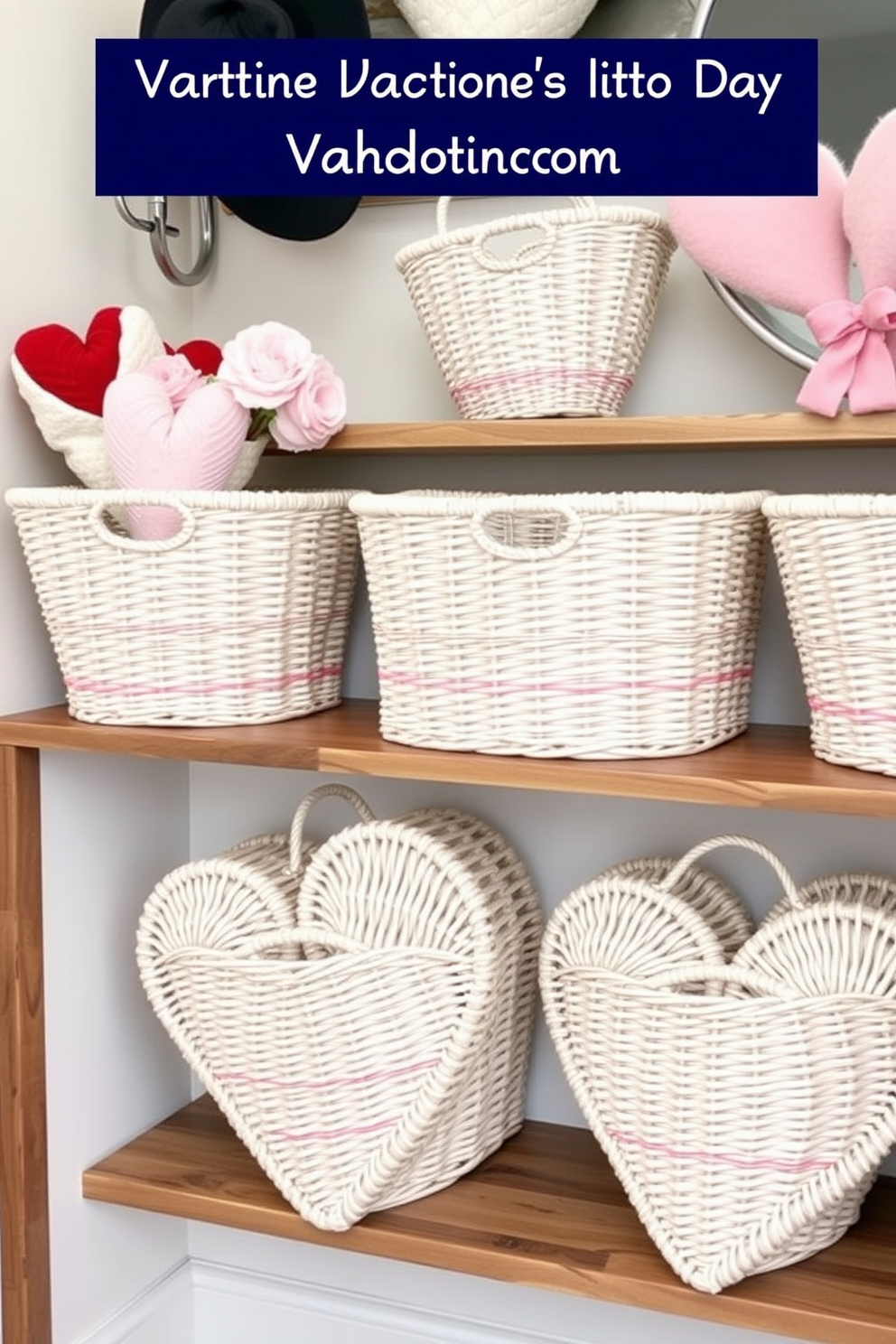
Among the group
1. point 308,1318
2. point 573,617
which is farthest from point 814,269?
point 308,1318

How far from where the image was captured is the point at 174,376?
1.31 meters

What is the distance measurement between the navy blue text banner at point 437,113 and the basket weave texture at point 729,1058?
0.68m

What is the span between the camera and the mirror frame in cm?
131

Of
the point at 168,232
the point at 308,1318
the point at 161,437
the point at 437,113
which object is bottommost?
the point at 308,1318

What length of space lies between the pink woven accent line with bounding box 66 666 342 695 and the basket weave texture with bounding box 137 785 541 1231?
14cm

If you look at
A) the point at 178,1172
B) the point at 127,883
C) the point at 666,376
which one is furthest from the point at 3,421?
the point at 178,1172

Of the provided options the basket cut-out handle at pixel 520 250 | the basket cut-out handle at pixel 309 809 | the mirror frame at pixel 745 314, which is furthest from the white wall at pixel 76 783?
the mirror frame at pixel 745 314

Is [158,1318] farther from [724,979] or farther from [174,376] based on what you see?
[174,376]

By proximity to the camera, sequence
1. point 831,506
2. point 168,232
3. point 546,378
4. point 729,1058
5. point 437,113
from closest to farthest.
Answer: point 831,506, point 729,1058, point 546,378, point 437,113, point 168,232

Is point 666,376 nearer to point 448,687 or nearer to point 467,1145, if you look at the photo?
point 448,687

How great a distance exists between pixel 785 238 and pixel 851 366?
0.42ft

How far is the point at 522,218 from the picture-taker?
4.06 ft

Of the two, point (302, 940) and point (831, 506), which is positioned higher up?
point (831, 506)

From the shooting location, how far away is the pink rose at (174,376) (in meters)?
1.30
